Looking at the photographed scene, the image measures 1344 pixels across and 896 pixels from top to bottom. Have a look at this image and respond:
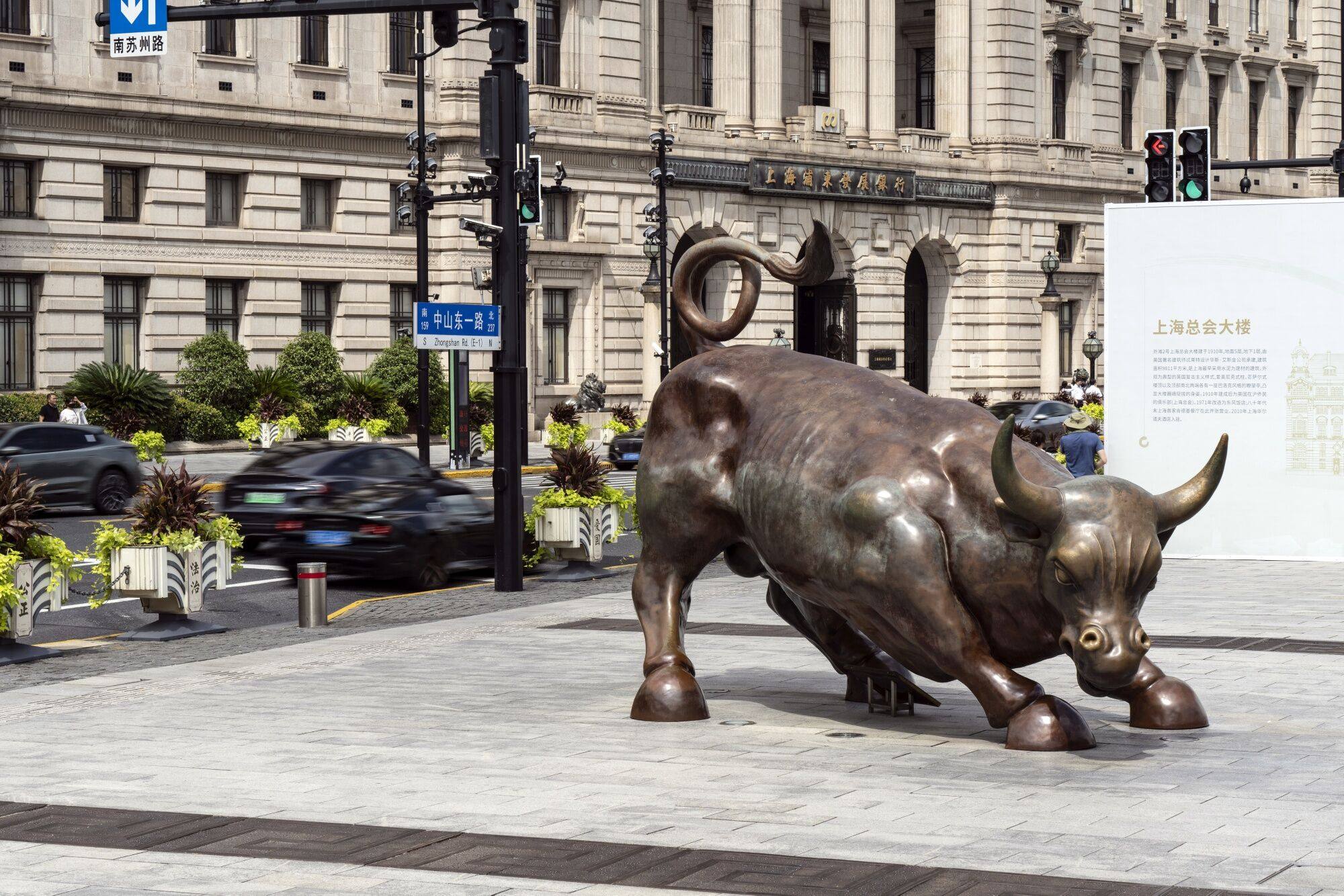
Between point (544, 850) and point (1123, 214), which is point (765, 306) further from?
point (544, 850)

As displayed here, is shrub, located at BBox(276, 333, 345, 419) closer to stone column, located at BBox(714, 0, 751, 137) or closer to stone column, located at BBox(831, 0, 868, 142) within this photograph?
stone column, located at BBox(714, 0, 751, 137)

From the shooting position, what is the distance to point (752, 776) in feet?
31.3

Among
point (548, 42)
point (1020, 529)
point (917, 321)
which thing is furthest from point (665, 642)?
point (917, 321)

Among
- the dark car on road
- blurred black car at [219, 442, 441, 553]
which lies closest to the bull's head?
blurred black car at [219, 442, 441, 553]

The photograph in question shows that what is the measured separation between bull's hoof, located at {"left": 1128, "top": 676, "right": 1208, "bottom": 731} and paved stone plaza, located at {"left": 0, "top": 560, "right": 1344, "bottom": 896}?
0.31 ft

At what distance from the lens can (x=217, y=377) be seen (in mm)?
Answer: 45000

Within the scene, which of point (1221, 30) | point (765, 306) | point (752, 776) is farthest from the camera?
point (1221, 30)

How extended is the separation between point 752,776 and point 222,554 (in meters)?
8.55

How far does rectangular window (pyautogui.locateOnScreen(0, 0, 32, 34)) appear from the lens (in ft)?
141

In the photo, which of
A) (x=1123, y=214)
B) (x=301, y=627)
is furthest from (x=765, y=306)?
(x=301, y=627)

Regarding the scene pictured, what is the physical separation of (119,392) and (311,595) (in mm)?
26935

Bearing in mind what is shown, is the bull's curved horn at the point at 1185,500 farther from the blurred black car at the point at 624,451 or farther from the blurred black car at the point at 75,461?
the blurred black car at the point at 624,451

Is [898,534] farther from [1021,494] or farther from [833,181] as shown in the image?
[833,181]

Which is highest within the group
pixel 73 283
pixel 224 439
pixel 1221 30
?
pixel 1221 30
